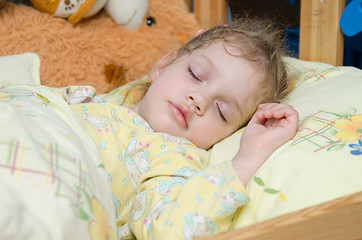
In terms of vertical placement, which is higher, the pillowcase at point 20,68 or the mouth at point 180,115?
the pillowcase at point 20,68

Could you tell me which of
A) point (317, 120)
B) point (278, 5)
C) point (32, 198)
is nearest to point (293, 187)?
point (317, 120)

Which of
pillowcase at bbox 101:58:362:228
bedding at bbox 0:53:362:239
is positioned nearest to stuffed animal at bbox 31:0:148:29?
bedding at bbox 0:53:362:239

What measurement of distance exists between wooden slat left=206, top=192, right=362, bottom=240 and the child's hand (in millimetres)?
208

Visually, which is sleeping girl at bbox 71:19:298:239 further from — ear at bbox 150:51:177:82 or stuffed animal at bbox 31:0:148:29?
stuffed animal at bbox 31:0:148:29

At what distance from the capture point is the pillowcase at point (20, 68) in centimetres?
119

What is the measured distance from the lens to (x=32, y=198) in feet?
1.84

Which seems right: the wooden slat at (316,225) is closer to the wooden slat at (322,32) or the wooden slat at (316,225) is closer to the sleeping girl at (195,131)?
the sleeping girl at (195,131)

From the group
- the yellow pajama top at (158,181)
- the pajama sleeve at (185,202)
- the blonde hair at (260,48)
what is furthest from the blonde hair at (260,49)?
the pajama sleeve at (185,202)

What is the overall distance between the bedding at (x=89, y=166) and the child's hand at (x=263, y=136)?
2 centimetres

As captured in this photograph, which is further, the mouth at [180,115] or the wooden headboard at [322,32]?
the wooden headboard at [322,32]

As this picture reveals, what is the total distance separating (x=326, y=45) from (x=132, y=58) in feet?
2.27

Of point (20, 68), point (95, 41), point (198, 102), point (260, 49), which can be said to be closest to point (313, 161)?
point (198, 102)

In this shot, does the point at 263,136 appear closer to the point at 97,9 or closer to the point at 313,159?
the point at 313,159

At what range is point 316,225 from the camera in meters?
0.61
